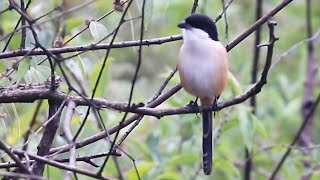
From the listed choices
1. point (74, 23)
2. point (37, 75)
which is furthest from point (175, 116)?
point (37, 75)

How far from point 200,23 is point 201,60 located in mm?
123

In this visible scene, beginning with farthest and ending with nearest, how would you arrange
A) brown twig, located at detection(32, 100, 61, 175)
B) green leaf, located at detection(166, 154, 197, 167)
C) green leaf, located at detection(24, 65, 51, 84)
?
green leaf, located at detection(166, 154, 197, 167)
green leaf, located at detection(24, 65, 51, 84)
brown twig, located at detection(32, 100, 61, 175)

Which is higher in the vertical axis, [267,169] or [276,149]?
[276,149]

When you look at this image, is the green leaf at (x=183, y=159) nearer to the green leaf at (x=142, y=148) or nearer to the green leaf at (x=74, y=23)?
the green leaf at (x=142, y=148)

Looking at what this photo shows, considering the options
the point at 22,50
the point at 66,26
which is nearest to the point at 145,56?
the point at 66,26

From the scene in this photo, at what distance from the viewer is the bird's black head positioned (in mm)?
2436

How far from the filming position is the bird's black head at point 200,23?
2.44 m

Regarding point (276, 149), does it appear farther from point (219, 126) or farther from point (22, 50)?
point (22, 50)

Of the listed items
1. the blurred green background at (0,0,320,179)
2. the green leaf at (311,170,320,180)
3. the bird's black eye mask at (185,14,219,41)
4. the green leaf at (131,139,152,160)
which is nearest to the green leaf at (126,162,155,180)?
the blurred green background at (0,0,320,179)

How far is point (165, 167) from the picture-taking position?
11.0 ft

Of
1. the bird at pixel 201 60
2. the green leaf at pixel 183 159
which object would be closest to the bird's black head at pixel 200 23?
the bird at pixel 201 60

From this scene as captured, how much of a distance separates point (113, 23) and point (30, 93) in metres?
0.53

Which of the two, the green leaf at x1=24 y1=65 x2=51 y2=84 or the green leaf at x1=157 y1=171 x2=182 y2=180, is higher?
the green leaf at x1=24 y1=65 x2=51 y2=84

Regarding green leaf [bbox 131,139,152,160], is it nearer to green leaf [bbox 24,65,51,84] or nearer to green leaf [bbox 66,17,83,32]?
green leaf [bbox 66,17,83,32]
